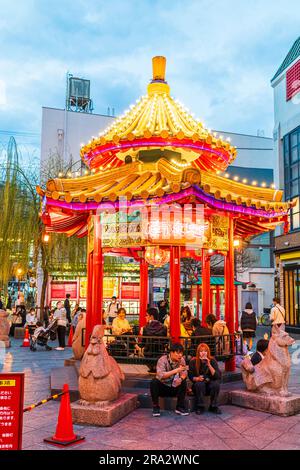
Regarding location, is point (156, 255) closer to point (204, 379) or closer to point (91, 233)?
point (91, 233)

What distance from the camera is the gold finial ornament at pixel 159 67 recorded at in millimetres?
11250

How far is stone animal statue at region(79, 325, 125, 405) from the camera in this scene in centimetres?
671

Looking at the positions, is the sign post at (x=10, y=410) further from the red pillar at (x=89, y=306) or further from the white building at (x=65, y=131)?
the white building at (x=65, y=131)

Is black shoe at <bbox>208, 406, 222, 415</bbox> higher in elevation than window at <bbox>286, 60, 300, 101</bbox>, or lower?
lower

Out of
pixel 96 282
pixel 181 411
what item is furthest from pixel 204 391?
pixel 96 282

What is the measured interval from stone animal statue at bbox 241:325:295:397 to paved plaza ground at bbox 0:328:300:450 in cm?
43

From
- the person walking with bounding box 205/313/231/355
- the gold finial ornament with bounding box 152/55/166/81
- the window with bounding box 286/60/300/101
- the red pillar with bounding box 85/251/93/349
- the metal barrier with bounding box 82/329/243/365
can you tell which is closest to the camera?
the metal barrier with bounding box 82/329/243/365

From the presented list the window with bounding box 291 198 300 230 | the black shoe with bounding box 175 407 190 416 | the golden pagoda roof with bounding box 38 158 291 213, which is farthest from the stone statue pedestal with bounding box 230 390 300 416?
the window with bounding box 291 198 300 230

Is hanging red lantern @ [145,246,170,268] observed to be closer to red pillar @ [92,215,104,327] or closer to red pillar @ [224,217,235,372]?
red pillar @ [224,217,235,372]

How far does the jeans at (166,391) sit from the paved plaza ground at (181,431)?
0.79 feet

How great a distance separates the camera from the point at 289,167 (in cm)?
2428

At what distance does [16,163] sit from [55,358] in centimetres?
777

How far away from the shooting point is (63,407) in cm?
574

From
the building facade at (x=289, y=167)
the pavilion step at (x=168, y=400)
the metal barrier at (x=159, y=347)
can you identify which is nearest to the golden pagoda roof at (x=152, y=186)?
the metal barrier at (x=159, y=347)
